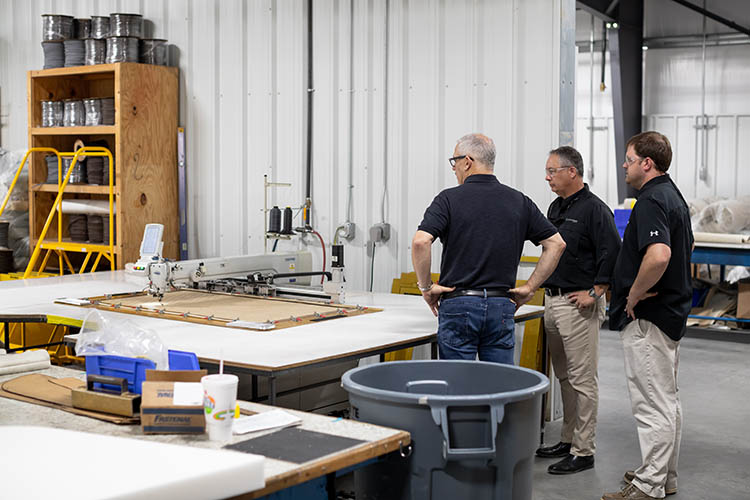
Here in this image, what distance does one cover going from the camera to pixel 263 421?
2.39 meters

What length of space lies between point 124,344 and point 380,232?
3.67 meters

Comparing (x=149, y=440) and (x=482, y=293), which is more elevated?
(x=482, y=293)

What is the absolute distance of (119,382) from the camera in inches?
97.9

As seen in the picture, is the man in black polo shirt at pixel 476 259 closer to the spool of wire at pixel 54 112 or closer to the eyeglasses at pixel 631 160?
the eyeglasses at pixel 631 160

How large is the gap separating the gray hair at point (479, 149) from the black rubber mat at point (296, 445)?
78.4 inches

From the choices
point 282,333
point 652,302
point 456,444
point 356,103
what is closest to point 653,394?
point 652,302

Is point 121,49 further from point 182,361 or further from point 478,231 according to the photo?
point 182,361

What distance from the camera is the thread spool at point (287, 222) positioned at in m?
5.84

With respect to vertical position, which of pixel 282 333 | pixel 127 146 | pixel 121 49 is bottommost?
pixel 282 333

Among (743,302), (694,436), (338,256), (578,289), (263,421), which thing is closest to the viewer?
(263,421)

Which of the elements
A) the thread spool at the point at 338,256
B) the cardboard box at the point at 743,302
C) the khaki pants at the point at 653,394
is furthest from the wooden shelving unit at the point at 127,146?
the cardboard box at the point at 743,302

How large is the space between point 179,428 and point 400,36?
439 centimetres

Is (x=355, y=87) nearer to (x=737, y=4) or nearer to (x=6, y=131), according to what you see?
(x=6, y=131)

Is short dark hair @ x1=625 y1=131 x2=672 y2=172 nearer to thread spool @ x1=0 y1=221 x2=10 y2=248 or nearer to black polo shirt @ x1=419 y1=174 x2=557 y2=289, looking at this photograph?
black polo shirt @ x1=419 y1=174 x2=557 y2=289
